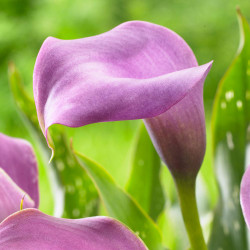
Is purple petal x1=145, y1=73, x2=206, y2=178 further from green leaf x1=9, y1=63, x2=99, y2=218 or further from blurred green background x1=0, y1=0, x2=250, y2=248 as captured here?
blurred green background x1=0, y1=0, x2=250, y2=248

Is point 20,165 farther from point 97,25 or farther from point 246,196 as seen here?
point 97,25

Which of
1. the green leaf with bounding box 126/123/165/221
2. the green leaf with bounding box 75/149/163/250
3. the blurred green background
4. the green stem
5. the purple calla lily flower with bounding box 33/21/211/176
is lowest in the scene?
the blurred green background

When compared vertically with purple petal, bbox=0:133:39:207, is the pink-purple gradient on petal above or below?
above

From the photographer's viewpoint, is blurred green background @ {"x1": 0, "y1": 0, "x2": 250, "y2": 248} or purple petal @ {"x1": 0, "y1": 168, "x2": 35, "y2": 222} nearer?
purple petal @ {"x1": 0, "y1": 168, "x2": 35, "y2": 222}

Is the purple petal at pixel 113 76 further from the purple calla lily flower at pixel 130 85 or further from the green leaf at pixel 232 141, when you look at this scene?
the green leaf at pixel 232 141

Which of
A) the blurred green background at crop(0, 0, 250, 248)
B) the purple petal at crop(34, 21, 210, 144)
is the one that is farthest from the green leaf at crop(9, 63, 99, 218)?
the blurred green background at crop(0, 0, 250, 248)

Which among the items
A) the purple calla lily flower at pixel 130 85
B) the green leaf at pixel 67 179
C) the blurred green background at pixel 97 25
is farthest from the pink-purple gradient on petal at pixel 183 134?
the blurred green background at pixel 97 25
